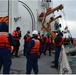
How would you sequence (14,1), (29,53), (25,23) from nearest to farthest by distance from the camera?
(29,53), (14,1), (25,23)

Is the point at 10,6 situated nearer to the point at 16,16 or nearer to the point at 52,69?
the point at 16,16

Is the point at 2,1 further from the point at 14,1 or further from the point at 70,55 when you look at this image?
the point at 70,55

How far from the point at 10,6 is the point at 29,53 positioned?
7.03 m

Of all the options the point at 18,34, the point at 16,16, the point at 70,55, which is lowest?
the point at 70,55

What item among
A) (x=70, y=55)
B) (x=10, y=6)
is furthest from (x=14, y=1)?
(x=70, y=55)

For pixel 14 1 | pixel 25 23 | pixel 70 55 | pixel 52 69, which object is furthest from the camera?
pixel 70 55

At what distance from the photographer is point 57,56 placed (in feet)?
44.5

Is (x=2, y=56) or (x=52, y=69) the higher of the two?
(x=2, y=56)

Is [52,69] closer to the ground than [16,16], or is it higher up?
closer to the ground

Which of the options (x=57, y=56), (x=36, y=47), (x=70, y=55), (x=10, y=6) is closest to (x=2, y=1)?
(x=10, y=6)

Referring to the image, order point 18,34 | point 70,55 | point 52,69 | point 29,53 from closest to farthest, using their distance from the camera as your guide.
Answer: point 29,53 → point 52,69 → point 18,34 → point 70,55

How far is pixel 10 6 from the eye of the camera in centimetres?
1644

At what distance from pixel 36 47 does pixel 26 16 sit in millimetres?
11243

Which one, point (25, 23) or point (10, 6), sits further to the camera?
point (25, 23)
